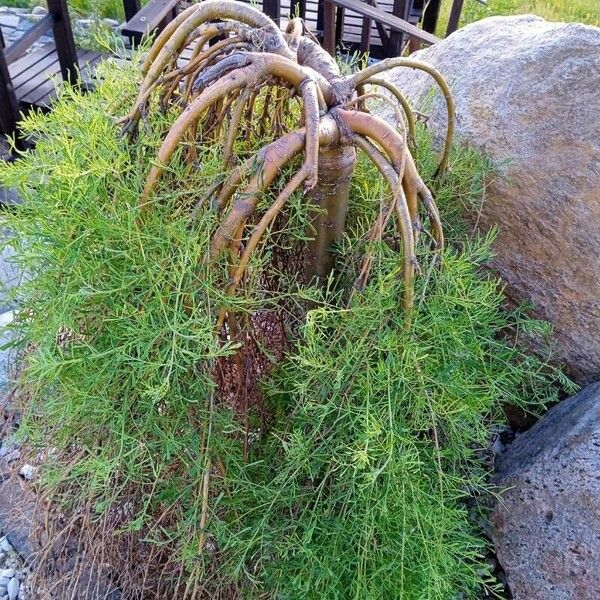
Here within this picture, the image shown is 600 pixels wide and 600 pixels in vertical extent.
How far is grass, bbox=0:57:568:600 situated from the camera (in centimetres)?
91

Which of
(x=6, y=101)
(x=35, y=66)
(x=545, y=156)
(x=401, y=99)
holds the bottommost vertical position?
(x=35, y=66)

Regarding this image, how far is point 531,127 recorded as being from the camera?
1.45 meters

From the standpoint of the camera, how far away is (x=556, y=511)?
1.33 meters

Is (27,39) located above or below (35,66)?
above

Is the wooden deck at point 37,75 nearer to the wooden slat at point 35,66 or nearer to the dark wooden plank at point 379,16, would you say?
the wooden slat at point 35,66

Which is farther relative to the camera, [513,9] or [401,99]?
[513,9]

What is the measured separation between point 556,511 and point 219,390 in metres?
0.73

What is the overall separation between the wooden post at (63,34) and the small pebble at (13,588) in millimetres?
2405

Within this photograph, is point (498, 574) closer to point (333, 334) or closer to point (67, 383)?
point (333, 334)

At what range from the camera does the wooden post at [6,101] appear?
327cm

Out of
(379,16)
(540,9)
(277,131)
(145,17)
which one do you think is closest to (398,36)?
(379,16)

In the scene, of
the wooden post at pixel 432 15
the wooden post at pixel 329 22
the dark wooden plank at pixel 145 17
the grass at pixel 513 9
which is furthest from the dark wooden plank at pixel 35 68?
the wooden post at pixel 432 15

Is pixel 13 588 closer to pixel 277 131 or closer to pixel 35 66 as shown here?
pixel 277 131

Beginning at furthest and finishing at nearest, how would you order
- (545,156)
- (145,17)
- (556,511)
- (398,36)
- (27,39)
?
(398,36) < (27,39) < (145,17) < (545,156) < (556,511)
